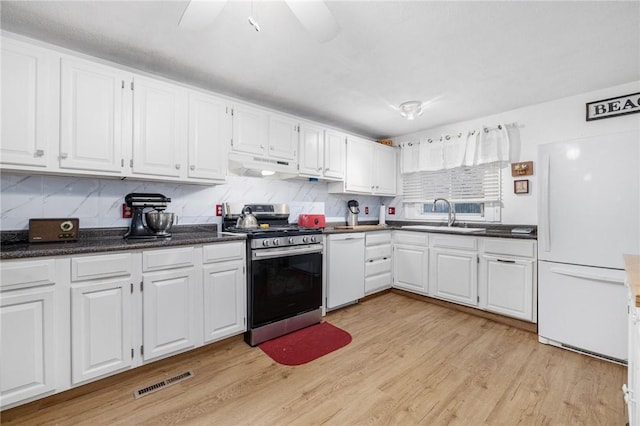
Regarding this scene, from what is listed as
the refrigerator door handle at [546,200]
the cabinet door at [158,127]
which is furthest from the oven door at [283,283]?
the refrigerator door handle at [546,200]

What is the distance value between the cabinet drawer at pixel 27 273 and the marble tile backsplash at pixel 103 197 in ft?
2.06

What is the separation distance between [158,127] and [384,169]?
3.06 metres

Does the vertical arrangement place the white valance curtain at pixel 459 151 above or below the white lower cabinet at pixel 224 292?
above

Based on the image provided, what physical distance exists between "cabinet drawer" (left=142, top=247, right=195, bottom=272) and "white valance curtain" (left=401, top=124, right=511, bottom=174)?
333 centimetres

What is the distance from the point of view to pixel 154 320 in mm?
1971

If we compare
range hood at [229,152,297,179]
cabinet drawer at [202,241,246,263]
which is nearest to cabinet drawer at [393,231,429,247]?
range hood at [229,152,297,179]

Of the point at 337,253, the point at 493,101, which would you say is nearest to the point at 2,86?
the point at 337,253

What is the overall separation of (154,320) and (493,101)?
386 centimetres

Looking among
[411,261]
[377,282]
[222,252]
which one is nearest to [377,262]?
[377,282]

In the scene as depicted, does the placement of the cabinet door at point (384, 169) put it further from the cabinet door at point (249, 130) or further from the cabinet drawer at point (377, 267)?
the cabinet door at point (249, 130)

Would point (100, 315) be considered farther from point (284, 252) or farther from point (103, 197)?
point (284, 252)

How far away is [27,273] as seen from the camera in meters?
1.55

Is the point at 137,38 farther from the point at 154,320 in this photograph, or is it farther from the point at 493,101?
the point at 493,101

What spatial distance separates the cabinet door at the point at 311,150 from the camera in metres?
3.19
